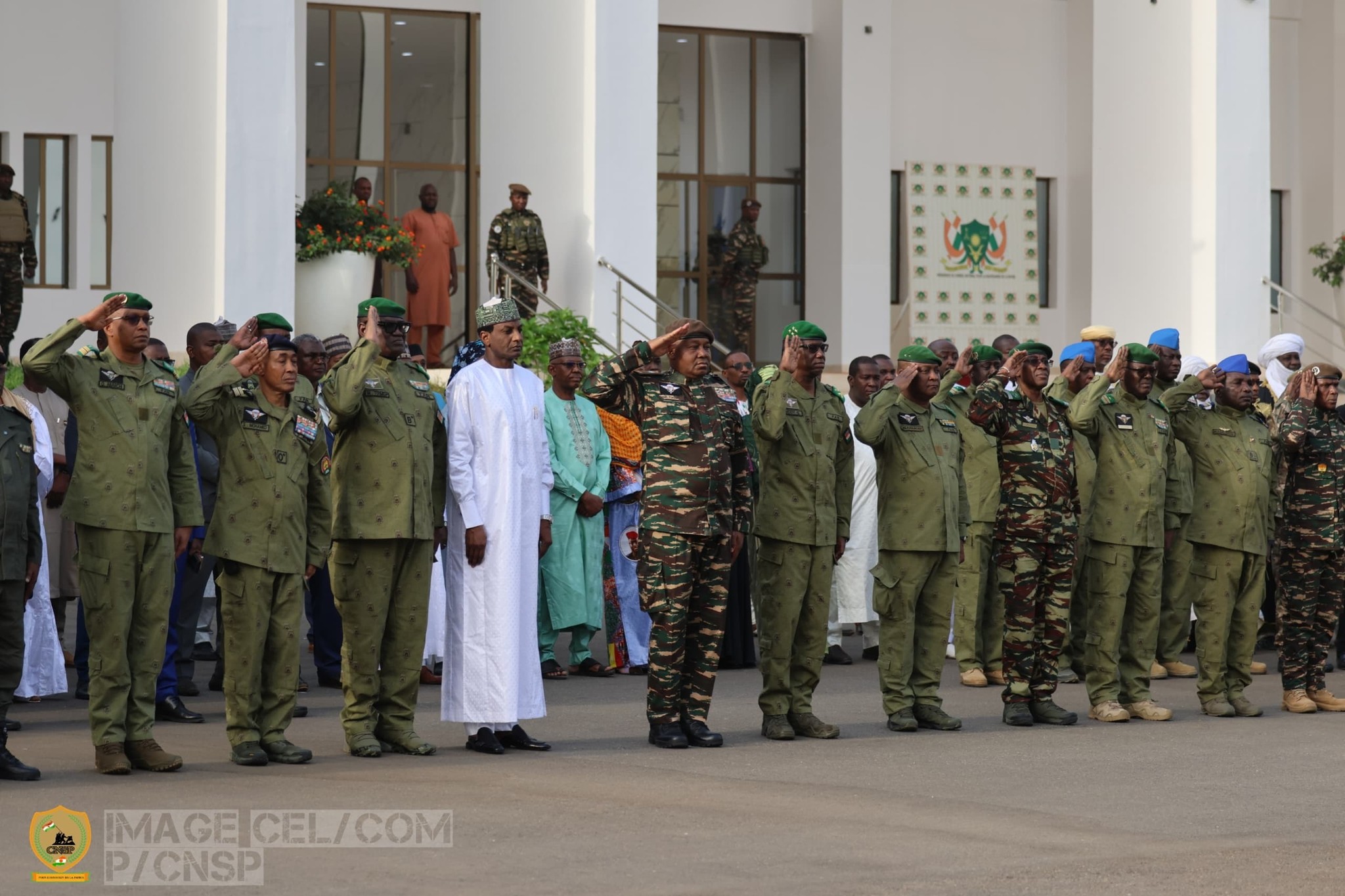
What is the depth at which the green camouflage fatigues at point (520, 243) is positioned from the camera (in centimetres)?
1836

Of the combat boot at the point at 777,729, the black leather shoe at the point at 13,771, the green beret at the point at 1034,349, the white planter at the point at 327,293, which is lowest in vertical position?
the combat boot at the point at 777,729

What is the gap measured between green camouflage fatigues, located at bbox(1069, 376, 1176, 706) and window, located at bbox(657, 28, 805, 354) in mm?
13936

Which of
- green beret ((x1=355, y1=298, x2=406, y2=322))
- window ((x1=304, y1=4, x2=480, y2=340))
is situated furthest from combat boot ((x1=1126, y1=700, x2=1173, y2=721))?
window ((x1=304, y1=4, x2=480, y2=340))

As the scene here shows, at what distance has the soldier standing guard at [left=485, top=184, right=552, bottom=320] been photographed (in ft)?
60.2

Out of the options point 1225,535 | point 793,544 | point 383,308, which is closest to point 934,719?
point 793,544

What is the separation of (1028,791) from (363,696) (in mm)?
3103

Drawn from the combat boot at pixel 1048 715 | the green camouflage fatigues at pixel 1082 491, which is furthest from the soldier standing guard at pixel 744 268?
the combat boot at pixel 1048 715

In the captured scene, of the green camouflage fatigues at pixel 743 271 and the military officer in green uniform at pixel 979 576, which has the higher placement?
the green camouflage fatigues at pixel 743 271

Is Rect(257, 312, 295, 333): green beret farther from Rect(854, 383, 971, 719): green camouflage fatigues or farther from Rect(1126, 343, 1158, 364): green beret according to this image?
Rect(1126, 343, 1158, 364): green beret

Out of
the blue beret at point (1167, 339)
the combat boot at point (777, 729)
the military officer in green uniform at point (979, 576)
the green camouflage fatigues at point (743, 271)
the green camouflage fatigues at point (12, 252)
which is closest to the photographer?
the combat boot at point (777, 729)

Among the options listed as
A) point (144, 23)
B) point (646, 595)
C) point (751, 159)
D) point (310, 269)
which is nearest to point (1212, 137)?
point (751, 159)

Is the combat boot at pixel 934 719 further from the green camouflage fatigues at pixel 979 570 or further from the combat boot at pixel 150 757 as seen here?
the combat boot at pixel 150 757

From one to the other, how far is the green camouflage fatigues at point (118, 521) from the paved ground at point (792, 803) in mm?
409

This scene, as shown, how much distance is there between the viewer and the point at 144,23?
54.1 ft
